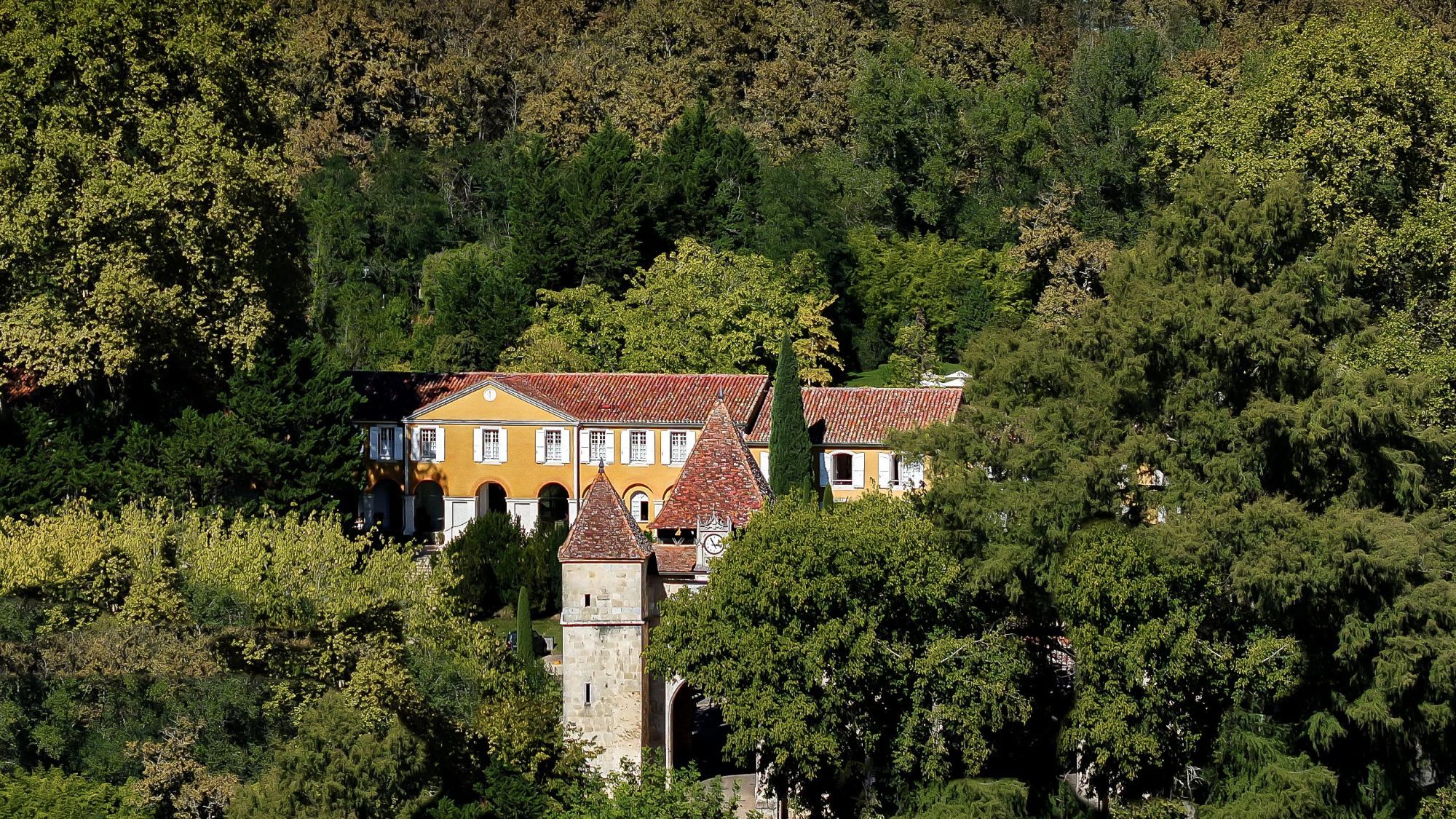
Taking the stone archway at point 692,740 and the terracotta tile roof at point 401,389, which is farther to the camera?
the terracotta tile roof at point 401,389

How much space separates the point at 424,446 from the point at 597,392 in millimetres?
5487

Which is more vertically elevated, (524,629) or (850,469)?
(850,469)

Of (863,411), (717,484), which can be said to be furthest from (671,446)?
(717,484)

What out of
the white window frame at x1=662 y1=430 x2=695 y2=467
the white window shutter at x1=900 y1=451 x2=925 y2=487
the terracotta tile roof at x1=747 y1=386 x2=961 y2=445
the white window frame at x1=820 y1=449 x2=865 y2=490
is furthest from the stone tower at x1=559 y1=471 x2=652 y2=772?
the white window frame at x1=662 y1=430 x2=695 y2=467

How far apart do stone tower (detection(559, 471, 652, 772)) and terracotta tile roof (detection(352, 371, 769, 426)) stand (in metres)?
22.8

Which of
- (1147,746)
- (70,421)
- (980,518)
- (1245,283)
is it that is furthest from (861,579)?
(70,421)

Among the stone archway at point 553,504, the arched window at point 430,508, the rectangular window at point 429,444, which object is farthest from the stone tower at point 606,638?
the arched window at point 430,508

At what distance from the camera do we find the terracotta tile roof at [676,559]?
37.9 m

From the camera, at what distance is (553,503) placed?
62625 millimetres

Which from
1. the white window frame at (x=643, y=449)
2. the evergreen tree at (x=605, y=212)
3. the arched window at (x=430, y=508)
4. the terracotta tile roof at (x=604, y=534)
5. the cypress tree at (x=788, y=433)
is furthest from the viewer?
the evergreen tree at (x=605, y=212)

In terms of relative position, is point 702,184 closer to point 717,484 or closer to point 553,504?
point 553,504

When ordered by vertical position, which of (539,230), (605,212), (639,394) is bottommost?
(639,394)

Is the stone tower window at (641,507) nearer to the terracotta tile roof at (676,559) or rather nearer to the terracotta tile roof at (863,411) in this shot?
the terracotta tile roof at (863,411)

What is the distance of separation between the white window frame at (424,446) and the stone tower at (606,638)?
26.0 metres
